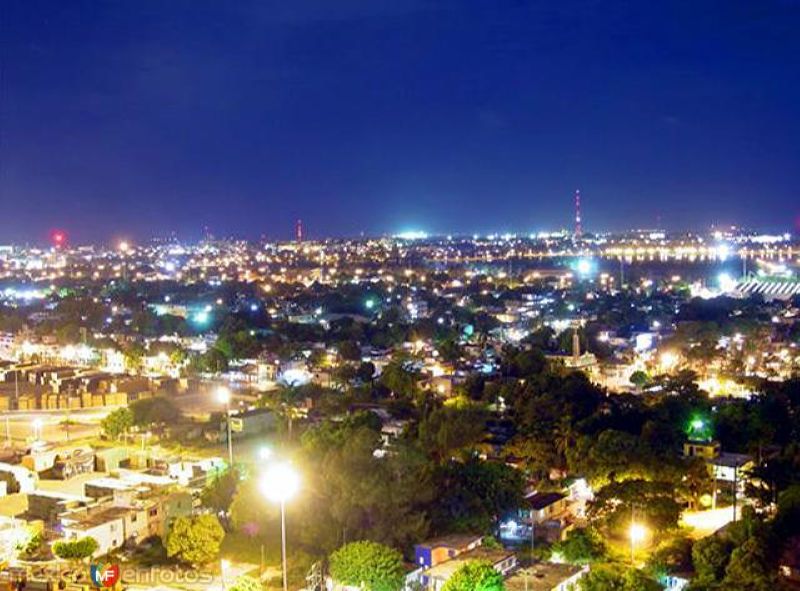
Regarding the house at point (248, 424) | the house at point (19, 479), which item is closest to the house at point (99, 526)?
the house at point (19, 479)

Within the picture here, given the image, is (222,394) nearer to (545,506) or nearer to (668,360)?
(545,506)

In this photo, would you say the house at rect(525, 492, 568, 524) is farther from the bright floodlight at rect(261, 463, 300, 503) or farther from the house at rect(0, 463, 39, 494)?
the house at rect(0, 463, 39, 494)

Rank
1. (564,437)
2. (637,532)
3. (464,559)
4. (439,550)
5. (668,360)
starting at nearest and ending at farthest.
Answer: (464,559), (439,550), (637,532), (564,437), (668,360)

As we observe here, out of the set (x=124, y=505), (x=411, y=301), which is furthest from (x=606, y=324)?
(x=124, y=505)

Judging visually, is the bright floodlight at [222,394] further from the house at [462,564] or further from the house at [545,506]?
the house at [462,564]

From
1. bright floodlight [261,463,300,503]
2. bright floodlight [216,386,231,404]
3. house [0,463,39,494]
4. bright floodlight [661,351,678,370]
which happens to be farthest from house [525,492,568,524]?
bright floodlight [661,351,678,370]

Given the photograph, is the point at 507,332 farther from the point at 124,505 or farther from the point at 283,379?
the point at 124,505

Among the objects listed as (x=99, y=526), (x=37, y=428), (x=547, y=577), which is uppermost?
(x=37, y=428)

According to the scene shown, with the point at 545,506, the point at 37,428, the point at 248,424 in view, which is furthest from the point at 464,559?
the point at 37,428

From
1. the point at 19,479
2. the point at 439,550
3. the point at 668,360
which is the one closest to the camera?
the point at 439,550
